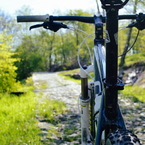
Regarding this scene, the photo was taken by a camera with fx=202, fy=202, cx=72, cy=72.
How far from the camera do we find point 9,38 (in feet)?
26.0

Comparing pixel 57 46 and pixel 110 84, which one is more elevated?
pixel 110 84

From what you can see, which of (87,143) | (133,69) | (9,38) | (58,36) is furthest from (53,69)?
(87,143)

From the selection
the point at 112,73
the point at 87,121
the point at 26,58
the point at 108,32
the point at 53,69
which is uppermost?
the point at 108,32

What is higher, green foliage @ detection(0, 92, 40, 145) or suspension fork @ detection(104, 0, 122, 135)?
suspension fork @ detection(104, 0, 122, 135)

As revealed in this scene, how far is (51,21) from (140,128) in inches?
103

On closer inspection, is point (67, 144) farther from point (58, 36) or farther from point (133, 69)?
point (58, 36)

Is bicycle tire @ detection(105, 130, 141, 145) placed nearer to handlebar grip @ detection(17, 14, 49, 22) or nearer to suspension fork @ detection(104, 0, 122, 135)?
suspension fork @ detection(104, 0, 122, 135)

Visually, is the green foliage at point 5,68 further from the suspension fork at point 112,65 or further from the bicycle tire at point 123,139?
the bicycle tire at point 123,139

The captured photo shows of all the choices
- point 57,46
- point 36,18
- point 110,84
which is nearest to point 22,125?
point 36,18

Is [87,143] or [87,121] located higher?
[87,121]

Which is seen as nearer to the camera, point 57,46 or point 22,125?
point 22,125

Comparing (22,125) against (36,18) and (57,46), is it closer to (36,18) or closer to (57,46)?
(36,18)

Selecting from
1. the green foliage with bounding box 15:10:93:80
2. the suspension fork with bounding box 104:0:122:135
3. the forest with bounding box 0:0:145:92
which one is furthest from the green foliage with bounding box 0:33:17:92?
Result: the green foliage with bounding box 15:10:93:80

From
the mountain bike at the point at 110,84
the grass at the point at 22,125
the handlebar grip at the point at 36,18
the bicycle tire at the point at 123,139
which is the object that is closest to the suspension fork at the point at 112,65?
the mountain bike at the point at 110,84
